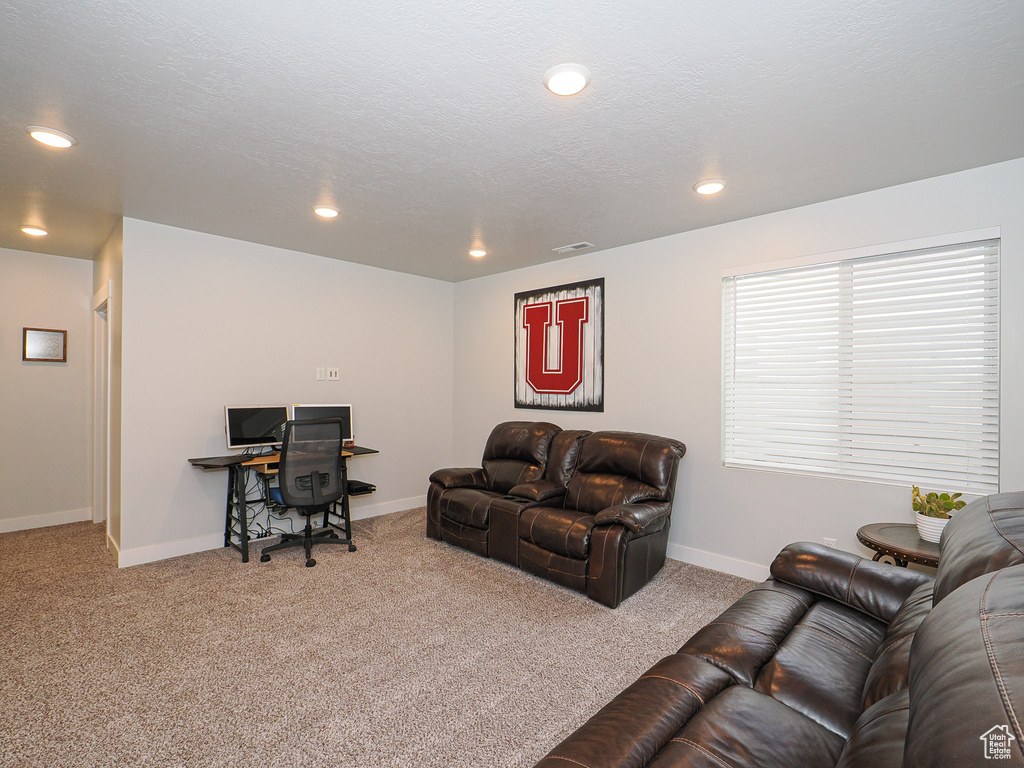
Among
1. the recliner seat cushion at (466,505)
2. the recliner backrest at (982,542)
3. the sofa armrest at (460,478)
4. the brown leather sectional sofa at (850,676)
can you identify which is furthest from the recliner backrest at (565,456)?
the recliner backrest at (982,542)

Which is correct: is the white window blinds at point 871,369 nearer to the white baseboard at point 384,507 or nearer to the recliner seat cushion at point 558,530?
the recliner seat cushion at point 558,530

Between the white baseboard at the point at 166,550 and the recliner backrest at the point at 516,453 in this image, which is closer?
the white baseboard at the point at 166,550

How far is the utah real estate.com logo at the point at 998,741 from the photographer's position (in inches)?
19.7

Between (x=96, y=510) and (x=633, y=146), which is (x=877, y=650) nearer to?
(x=633, y=146)

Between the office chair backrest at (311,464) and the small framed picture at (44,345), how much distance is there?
2.94 meters

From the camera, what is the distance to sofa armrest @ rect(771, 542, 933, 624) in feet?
6.37

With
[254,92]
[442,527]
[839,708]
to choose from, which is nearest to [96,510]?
[442,527]

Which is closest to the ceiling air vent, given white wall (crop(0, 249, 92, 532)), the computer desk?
the computer desk

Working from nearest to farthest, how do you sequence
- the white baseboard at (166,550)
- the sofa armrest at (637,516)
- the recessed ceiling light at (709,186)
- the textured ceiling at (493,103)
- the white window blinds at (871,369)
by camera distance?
the textured ceiling at (493,103), the white window blinds at (871,369), the recessed ceiling light at (709,186), the sofa armrest at (637,516), the white baseboard at (166,550)

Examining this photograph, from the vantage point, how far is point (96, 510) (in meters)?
4.98

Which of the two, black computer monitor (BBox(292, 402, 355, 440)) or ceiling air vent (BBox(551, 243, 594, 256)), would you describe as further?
black computer monitor (BBox(292, 402, 355, 440))

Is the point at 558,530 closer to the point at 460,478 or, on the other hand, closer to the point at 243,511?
the point at 460,478

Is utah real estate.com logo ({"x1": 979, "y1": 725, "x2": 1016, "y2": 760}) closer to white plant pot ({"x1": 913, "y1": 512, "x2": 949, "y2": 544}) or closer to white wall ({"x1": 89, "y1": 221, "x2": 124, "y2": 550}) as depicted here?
white plant pot ({"x1": 913, "y1": 512, "x2": 949, "y2": 544})

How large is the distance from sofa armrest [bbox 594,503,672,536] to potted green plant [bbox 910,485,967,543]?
1.40 metres
